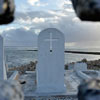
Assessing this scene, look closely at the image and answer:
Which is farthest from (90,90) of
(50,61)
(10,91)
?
(50,61)

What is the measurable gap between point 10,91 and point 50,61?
268 inches

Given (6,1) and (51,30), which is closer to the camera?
(6,1)

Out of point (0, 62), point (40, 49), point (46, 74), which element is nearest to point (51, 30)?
point (40, 49)

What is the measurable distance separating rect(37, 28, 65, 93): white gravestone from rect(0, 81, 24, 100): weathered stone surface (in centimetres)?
653

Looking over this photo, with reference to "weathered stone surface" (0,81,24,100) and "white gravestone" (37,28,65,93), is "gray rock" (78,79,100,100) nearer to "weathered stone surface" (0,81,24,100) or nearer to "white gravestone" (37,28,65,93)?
"weathered stone surface" (0,81,24,100)

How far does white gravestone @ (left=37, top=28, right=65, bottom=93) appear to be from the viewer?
7396 mm

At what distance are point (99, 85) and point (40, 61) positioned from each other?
678 cm

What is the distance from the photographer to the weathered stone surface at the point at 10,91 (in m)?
0.73

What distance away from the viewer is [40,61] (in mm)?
7516

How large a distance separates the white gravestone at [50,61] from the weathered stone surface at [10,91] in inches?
257

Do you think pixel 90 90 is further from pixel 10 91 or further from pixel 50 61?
pixel 50 61

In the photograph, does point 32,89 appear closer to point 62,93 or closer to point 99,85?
point 62,93

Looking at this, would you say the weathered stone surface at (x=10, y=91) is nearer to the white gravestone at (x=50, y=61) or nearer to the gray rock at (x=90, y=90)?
the gray rock at (x=90, y=90)

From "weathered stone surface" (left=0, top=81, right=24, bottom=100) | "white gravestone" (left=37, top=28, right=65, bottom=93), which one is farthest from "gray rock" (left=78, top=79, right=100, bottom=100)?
"white gravestone" (left=37, top=28, right=65, bottom=93)
